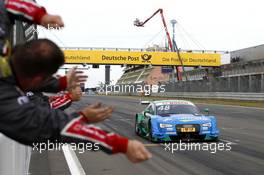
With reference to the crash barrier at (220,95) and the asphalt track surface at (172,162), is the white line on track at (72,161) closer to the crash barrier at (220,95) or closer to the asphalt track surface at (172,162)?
the asphalt track surface at (172,162)

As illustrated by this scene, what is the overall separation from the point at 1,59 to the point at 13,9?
0.40 metres

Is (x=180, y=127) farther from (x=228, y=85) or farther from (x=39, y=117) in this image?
(x=228, y=85)

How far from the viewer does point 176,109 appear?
1548 cm

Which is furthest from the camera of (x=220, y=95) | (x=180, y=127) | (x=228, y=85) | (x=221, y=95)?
(x=220, y=95)

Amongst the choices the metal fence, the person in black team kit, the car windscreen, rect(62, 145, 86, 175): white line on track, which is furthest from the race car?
the metal fence

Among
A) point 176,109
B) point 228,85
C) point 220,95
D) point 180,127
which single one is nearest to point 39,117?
point 180,127

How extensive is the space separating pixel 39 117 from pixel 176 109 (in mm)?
12981

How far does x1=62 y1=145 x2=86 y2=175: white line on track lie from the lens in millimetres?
9172

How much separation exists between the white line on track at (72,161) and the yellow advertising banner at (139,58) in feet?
156

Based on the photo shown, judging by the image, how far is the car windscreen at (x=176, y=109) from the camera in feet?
50.2

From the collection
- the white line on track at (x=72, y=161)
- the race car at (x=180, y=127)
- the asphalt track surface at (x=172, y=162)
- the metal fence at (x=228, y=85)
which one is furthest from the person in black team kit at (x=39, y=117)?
the metal fence at (x=228, y=85)

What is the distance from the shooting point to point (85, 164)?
1017 cm

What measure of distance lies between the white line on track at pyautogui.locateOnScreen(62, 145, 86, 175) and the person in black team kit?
6360mm

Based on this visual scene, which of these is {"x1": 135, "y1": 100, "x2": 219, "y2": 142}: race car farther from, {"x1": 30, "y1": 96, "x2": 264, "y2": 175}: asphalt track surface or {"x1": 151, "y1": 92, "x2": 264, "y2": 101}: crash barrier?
{"x1": 151, "y1": 92, "x2": 264, "y2": 101}: crash barrier
